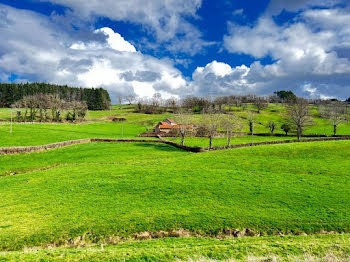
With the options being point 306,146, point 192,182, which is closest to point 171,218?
point 192,182

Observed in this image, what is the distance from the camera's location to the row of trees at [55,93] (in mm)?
163000

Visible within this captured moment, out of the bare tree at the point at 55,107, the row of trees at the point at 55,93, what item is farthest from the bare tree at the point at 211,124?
the row of trees at the point at 55,93

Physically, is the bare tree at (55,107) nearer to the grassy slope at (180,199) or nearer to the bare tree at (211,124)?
the bare tree at (211,124)

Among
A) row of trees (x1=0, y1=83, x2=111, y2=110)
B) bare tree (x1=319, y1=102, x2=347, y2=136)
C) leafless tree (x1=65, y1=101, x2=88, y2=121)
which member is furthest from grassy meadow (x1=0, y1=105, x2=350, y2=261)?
row of trees (x1=0, y1=83, x2=111, y2=110)

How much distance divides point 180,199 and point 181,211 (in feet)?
7.58

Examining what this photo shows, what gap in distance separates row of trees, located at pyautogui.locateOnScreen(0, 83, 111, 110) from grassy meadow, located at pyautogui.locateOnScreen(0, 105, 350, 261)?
159752mm

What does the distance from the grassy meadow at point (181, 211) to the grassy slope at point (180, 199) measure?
87 millimetres

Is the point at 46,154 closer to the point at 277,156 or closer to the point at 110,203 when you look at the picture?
the point at 110,203

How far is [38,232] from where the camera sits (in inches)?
596

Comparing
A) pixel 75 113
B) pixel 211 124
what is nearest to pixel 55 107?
pixel 75 113

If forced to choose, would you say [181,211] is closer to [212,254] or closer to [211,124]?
[212,254]

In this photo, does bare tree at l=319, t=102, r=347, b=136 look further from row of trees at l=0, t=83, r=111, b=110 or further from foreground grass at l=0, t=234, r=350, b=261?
row of trees at l=0, t=83, r=111, b=110

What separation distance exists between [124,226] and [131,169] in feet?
47.6

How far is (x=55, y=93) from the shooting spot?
17638cm
